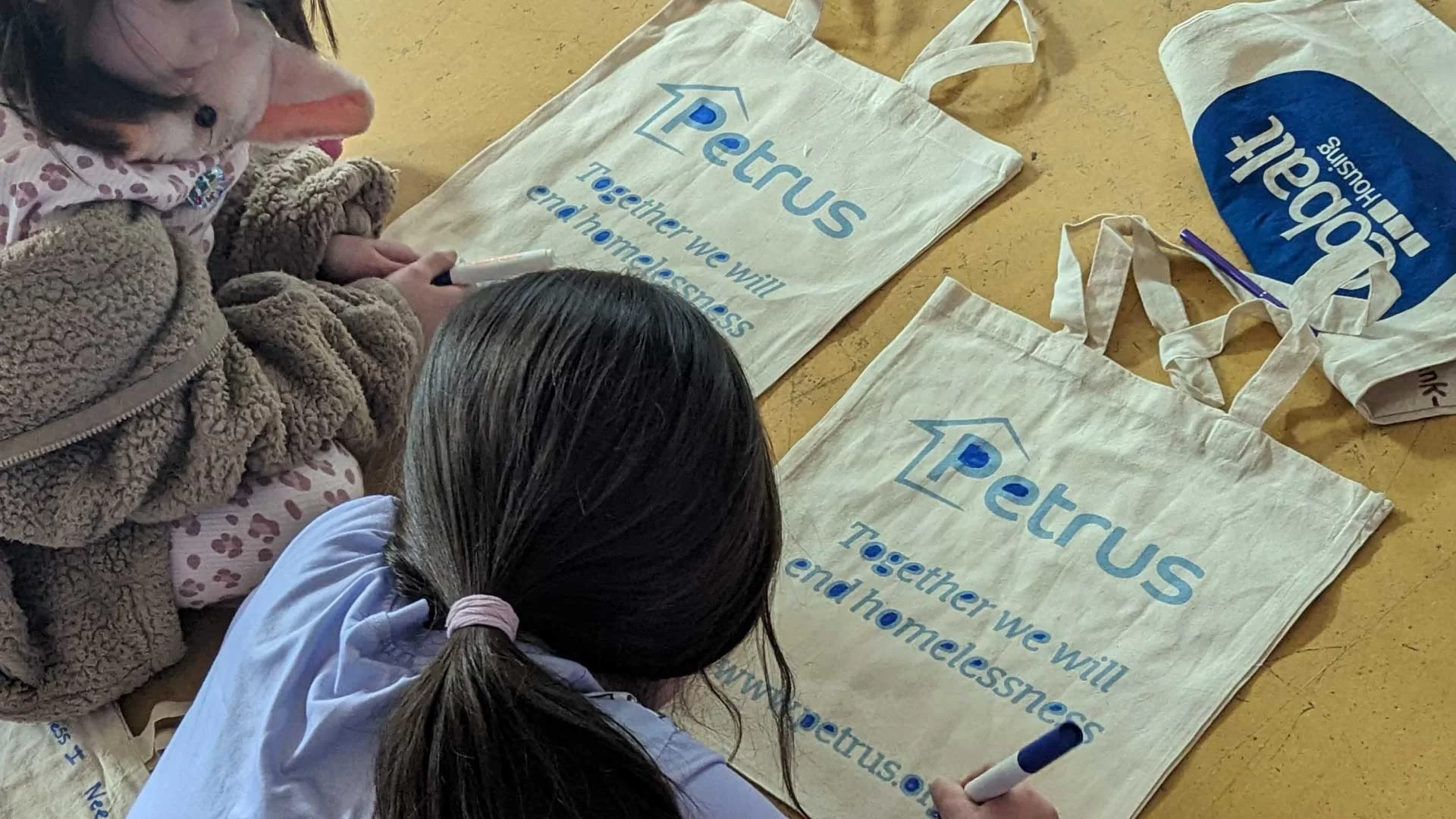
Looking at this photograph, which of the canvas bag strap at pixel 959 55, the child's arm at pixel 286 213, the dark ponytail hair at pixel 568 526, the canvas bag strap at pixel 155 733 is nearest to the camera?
the dark ponytail hair at pixel 568 526

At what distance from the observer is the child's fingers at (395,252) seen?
88 cm

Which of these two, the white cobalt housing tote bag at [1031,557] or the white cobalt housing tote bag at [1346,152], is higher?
the white cobalt housing tote bag at [1346,152]

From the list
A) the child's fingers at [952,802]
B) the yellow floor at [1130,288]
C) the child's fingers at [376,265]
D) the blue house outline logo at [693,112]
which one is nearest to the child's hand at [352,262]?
the child's fingers at [376,265]

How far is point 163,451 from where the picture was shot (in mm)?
676

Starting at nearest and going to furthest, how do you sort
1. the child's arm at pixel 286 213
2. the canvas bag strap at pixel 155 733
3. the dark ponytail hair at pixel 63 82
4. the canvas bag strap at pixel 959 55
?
1. the dark ponytail hair at pixel 63 82
2. the canvas bag strap at pixel 155 733
3. the child's arm at pixel 286 213
4. the canvas bag strap at pixel 959 55

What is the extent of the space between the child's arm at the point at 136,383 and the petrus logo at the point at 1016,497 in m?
0.33

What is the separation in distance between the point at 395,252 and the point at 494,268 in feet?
0.23

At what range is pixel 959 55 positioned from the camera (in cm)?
99

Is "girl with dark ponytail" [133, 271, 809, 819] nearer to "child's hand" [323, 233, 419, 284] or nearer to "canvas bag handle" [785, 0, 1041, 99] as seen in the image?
"child's hand" [323, 233, 419, 284]

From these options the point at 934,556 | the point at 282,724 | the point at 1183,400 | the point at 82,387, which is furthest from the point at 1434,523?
the point at 82,387

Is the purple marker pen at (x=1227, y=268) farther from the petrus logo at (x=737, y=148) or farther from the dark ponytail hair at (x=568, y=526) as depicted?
the dark ponytail hair at (x=568, y=526)

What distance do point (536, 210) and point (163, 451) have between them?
355 millimetres

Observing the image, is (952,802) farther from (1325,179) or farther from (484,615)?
(1325,179)

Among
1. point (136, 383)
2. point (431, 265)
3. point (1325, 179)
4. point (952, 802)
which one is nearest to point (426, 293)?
point (431, 265)
